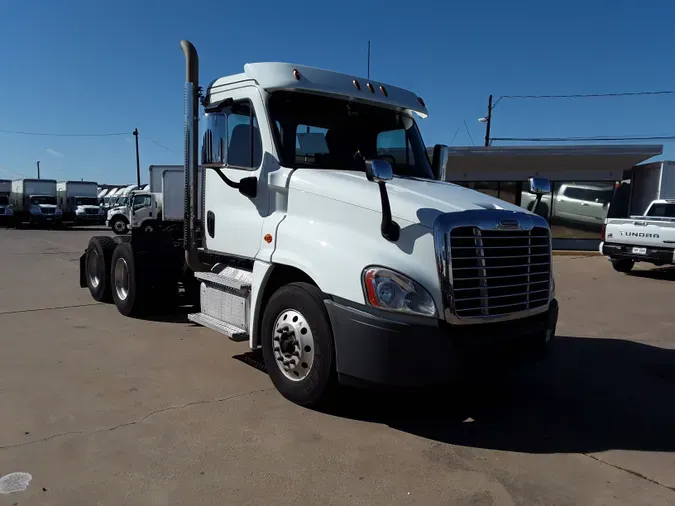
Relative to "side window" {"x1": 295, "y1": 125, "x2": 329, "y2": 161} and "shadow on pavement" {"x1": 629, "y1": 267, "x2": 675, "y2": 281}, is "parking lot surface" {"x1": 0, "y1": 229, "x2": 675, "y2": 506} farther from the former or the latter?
"shadow on pavement" {"x1": 629, "y1": 267, "x2": 675, "y2": 281}

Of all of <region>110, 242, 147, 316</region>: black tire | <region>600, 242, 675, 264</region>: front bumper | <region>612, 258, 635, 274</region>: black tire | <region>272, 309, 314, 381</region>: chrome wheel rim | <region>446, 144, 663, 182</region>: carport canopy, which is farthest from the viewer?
<region>446, 144, 663, 182</region>: carport canopy

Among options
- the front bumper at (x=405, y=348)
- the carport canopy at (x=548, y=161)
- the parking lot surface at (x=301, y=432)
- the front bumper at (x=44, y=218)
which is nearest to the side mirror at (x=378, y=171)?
the front bumper at (x=405, y=348)

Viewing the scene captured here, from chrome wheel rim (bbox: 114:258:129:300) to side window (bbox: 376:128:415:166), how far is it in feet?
14.1

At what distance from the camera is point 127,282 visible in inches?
309

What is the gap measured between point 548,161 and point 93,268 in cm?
1712

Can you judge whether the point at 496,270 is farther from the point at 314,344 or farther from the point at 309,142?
the point at 309,142

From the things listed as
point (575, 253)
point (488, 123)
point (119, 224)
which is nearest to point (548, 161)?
point (575, 253)

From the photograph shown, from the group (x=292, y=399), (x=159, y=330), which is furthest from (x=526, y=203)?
(x=292, y=399)

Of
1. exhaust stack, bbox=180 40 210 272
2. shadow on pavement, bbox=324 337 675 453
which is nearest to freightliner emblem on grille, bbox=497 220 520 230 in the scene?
shadow on pavement, bbox=324 337 675 453

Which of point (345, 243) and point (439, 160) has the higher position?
point (439, 160)

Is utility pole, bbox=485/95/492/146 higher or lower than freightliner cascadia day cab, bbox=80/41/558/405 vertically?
higher

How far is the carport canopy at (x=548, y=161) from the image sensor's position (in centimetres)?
1961

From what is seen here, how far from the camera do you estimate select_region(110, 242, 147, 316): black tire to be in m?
7.56

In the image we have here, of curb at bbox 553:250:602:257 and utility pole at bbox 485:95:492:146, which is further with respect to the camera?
utility pole at bbox 485:95:492:146
